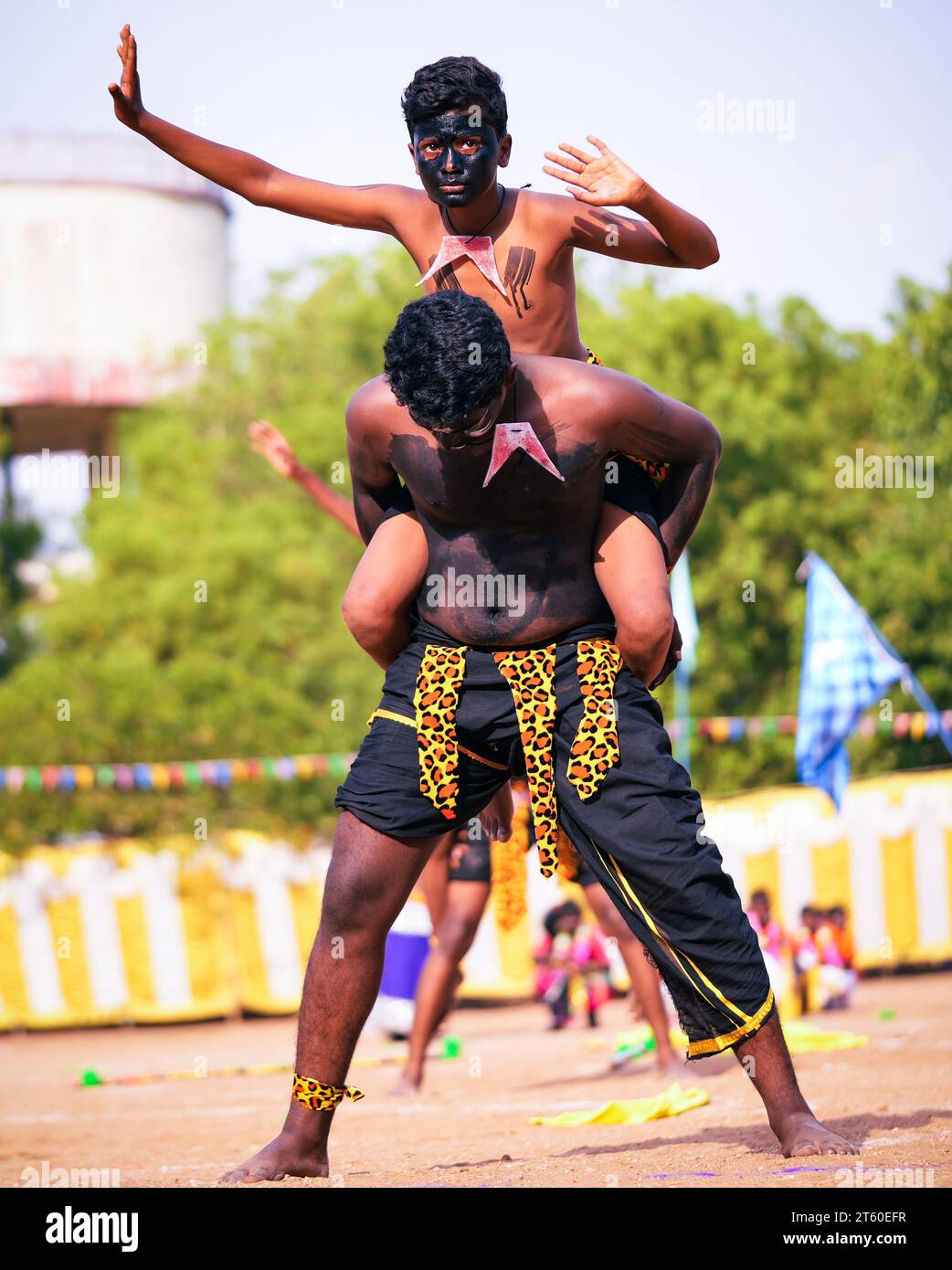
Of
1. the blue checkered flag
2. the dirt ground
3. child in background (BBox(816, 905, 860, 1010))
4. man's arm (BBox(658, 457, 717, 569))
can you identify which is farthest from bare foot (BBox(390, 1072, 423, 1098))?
the blue checkered flag

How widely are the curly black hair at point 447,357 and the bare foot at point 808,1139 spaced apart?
1844 millimetres

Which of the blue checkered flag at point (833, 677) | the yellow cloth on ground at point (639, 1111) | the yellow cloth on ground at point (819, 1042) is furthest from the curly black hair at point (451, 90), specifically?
the blue checkered flag at point (833, 677)

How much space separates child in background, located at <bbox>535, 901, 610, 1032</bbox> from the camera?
40.5 feet

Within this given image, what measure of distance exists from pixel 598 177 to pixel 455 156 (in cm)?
35

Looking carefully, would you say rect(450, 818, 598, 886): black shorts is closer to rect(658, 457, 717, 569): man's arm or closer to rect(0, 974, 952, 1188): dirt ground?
rect(0, 974, 952, 1188): dirt ground

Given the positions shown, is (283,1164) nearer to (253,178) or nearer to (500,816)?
(500,816)

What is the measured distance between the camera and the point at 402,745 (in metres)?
4.14

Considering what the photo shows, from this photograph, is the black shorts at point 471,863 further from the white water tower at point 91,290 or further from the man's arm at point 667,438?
the white water tower at point 91,290

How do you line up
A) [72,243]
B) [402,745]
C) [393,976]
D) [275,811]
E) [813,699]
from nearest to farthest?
[402,745], [393,976], [813,699], [275,811], [72,243]

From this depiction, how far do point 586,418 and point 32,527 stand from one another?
2676 cm

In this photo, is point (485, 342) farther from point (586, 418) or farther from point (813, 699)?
point (813, 699)

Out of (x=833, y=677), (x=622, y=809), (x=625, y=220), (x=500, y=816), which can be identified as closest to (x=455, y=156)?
(x=625, y=220)

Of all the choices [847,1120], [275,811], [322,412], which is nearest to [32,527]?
[322,412]
